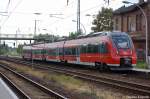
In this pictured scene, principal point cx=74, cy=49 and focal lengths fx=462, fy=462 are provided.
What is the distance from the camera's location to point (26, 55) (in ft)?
290

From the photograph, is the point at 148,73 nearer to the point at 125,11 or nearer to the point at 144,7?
the point at 144,7

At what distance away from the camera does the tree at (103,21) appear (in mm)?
97062

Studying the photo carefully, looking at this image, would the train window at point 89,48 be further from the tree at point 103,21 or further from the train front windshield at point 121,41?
the tree at point 103,21

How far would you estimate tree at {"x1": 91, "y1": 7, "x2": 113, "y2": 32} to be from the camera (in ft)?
318

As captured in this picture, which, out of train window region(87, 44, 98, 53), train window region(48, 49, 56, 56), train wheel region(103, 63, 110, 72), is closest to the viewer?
train wheel region(103, 63, 110, 72)

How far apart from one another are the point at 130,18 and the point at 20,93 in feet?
162

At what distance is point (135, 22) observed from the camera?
6650 centimetres

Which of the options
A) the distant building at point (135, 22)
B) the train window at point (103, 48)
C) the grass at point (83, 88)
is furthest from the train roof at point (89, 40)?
the distant building at point (135, 22)

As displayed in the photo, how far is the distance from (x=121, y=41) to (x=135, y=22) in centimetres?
3156

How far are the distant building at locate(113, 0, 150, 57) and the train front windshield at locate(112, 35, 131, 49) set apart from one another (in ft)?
80.5

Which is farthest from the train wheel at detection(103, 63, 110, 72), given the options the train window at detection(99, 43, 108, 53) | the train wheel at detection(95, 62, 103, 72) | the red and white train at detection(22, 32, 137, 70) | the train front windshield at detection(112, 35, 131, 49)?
the train front windshield at detection(112, 35, 131, 49)

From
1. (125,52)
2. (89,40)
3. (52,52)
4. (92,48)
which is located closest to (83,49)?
(89,40)

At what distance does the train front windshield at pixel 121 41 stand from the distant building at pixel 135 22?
2454 centimetres

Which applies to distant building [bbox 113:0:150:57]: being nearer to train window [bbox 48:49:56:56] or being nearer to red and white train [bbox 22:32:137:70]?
train window [bbox 48:49:56:56]
